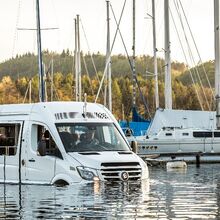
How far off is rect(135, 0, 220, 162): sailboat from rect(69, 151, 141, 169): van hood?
22359 millimetres

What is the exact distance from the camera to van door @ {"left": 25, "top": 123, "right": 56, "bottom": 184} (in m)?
23.6

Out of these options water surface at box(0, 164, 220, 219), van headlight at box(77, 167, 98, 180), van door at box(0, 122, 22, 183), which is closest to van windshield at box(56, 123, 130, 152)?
van headlight at box(77, 167, 98, 180)

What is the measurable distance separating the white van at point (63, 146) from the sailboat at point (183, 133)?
2134 cm

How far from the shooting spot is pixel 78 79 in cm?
7050

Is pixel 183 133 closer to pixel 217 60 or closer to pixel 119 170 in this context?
pixel 217 60

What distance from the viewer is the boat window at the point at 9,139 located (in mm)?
25016

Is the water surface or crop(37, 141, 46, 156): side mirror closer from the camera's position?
the water surface

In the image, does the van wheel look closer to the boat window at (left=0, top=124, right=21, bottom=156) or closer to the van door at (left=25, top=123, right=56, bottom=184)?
the van door at (left=25, top=123, right=56, bottom=184)

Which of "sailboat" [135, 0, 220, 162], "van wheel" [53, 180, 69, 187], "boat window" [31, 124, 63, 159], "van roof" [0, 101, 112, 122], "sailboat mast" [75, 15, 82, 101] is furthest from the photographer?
"sailboat mast" [75, 15, 82, 101]

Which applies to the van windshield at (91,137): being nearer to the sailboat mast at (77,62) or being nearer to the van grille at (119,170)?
the van grille at (119,170)

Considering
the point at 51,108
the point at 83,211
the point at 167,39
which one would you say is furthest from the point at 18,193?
the point at 167,39

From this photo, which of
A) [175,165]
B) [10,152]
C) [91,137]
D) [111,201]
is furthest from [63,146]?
[175,165]

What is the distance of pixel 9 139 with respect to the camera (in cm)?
2527

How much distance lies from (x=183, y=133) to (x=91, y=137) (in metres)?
24.5
